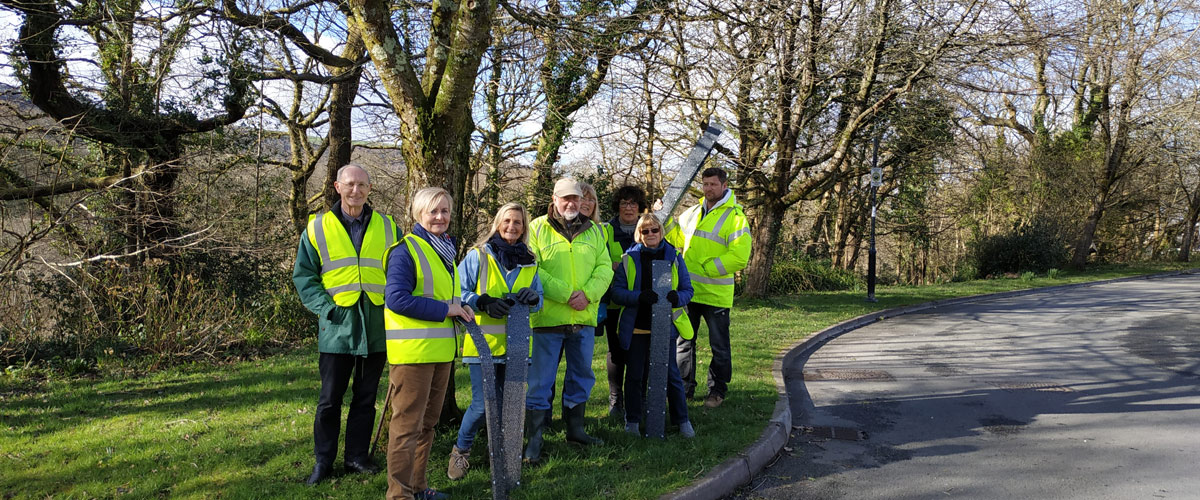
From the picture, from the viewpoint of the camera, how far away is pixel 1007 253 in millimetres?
22828

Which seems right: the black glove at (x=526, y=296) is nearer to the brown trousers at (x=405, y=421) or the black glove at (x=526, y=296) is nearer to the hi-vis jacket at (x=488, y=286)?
the hi-vis jacket at (x=488, y=286)

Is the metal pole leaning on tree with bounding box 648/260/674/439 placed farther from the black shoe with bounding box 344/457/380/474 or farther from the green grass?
the black shoe with bounding box 344/457/380/474

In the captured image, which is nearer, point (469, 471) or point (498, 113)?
point (469, 471)

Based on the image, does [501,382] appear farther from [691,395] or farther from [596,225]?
[691,395]

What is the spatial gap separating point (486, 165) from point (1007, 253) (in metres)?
17.5

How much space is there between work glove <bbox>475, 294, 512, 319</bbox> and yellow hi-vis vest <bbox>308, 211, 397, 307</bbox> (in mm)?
684

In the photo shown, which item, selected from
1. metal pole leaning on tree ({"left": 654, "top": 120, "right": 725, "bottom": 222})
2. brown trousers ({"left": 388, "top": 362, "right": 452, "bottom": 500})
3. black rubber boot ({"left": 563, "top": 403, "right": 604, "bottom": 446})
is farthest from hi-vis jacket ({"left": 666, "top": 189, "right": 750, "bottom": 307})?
brown trousers ({"left": 388, "top": 362, "right": 452, "bottom": 500})

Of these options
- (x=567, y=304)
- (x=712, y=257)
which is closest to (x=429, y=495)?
(x=567, y=304)

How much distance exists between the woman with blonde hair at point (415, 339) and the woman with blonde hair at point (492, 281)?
38 cm

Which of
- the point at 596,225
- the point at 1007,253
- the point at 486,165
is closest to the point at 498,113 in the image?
the point at 486,165

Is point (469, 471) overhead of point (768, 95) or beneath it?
beneath

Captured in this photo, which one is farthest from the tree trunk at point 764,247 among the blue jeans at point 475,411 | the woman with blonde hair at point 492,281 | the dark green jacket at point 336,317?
the dark green jacket at point 336,317

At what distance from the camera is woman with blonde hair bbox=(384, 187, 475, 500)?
3.69 m

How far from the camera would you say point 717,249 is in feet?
19.7
